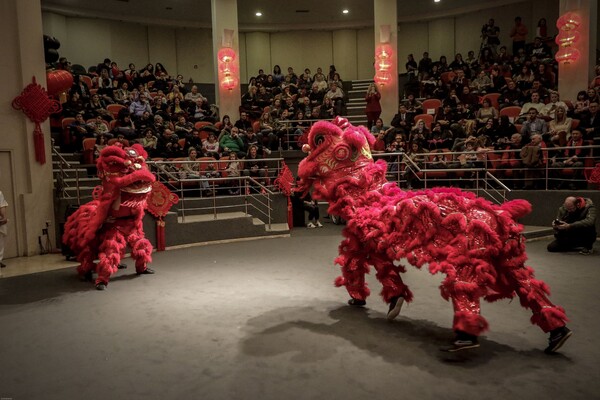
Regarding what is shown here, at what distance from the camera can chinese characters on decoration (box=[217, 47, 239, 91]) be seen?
14.0 metres

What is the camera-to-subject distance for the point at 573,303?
452 centimetres

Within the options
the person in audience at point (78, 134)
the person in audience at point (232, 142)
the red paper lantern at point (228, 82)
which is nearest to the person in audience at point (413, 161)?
the person in audience at point (232, 142)

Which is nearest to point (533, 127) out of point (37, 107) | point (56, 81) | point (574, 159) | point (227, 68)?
point (574, 159)

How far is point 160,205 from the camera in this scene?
7.80 m

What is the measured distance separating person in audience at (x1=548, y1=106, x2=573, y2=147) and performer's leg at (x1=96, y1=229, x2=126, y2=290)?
7735 millimetres

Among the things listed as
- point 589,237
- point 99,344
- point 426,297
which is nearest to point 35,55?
point 99,344

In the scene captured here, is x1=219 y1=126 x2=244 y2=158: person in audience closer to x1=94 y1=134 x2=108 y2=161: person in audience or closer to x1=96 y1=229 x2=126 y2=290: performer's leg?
x1=94 y1=134 x2=108 y2=161: person in audience

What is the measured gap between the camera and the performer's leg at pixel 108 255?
555 centimetres

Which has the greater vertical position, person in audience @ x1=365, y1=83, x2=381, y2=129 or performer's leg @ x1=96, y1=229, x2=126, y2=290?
person in audience @ x1=365, y1=83, x2=381, y2=129

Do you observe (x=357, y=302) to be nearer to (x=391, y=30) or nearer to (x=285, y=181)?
(x=285, y=181)

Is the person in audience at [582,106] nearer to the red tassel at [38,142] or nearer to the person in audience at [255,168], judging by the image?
the person in audience at [255,168]

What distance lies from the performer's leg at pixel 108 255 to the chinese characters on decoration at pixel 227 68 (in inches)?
357

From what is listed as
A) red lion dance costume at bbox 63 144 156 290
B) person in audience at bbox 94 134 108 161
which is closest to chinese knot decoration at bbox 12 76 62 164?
person in audience at bbox 94 134 108 161

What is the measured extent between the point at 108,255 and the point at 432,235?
12.5ft
